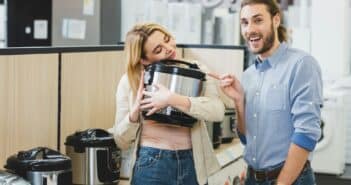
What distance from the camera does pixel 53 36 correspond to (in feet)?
18.8

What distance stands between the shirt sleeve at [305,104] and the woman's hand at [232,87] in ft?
0.77

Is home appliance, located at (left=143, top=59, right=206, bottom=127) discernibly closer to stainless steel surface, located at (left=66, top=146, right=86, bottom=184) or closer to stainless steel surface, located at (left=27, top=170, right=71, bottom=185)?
stainless steel surface, located at (left=27, top=170, right=71, bottom=185)

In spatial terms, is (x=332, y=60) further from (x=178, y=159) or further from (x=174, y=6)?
(x=178, y=159)

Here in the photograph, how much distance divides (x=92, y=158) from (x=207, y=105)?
2.27ft

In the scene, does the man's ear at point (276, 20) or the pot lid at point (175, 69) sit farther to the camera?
the pot lid at point (175, 69)

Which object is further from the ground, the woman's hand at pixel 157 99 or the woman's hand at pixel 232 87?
the woman's hand at pixel 232 87

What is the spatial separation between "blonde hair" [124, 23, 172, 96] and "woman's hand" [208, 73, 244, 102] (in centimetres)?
34

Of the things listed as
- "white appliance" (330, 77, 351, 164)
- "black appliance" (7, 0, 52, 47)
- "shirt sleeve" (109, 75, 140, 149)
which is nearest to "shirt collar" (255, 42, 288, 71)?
"shirt sleeve" (109, 75, 140, 149)

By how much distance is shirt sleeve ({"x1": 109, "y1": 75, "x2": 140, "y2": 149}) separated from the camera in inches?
95.9

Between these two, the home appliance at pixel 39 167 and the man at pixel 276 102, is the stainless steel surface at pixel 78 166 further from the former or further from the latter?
the man at pixel 276 102

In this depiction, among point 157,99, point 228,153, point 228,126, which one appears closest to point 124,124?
point 157,99

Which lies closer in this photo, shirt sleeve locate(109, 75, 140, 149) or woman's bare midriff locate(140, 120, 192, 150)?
woman's bare midriff locate(140, 120, 192, 150)

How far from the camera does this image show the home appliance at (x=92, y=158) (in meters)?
2.76

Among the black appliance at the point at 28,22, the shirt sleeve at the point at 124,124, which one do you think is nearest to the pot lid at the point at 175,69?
the shirt sleeve at the point at 124,124
